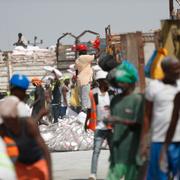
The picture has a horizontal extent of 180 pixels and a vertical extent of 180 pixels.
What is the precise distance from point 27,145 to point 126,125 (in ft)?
3.63

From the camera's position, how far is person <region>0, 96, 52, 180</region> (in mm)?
6504

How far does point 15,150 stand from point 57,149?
31.0 feet

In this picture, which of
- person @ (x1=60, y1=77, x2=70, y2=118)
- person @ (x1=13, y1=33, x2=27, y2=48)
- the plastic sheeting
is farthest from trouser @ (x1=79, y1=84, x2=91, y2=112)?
person @ (x1=13, y1=33, x2=27, y2=48)

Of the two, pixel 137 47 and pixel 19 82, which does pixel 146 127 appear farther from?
pixel 137 47

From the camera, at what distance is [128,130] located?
284 inches

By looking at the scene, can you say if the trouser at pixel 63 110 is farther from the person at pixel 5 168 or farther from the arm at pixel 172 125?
the person at pixel 5 168

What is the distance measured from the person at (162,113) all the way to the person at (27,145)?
1010 millimetres

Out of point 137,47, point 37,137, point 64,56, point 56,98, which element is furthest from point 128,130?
point 64,56

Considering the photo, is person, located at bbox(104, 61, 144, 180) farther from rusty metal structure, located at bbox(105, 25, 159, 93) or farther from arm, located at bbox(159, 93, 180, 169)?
rusty metal structure, located at bbox(105, 25, 159, 93)

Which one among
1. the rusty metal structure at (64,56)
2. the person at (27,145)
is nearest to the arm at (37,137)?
the person at (27,145)

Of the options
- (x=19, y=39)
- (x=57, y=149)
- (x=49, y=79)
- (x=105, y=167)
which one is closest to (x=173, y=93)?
(x=105, y=167)

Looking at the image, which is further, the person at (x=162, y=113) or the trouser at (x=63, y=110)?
the trouser at (x=63, y=110)

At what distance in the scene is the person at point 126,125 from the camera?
23.6 ft

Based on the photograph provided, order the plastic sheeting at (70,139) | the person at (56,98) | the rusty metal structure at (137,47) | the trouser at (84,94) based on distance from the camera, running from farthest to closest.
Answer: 1. the person at (56,98)
2. the trouser at (84,94)
3. the plastic sheeting at (70,139)
4. the rusty metal structure at (137,47)
